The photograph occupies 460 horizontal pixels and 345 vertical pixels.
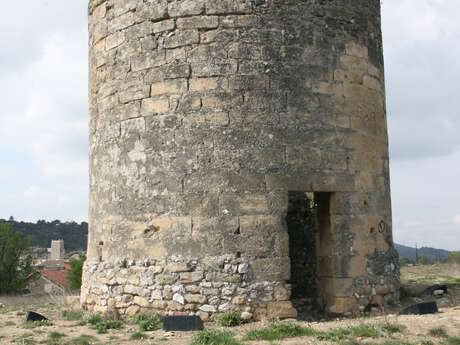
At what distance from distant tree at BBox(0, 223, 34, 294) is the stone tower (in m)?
19.9

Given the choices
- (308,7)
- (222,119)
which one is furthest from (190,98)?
(308,7)

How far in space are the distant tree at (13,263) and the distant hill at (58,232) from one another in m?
46.0

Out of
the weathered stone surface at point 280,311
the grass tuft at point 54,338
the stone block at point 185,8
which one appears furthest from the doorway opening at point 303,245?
the grass tuft at point 54,338

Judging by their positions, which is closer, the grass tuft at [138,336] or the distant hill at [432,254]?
the grass tuft at [138,336]

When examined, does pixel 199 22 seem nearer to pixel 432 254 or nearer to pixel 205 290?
pixel 205 290

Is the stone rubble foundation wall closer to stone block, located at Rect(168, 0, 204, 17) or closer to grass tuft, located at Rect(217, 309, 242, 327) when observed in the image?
grass tuft, located at Rect(217, 309, 242, 327)

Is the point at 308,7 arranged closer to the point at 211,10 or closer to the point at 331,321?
the point at 211,10

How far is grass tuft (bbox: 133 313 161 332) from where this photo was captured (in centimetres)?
642

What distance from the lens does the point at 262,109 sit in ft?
23.0

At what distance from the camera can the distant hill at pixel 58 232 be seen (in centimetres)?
7588

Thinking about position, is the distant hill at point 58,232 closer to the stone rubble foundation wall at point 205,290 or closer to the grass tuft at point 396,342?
the stone rubble foundation wall at point 205,290

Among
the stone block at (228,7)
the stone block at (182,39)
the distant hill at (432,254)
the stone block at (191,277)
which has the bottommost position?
the distant hill at (432,254)

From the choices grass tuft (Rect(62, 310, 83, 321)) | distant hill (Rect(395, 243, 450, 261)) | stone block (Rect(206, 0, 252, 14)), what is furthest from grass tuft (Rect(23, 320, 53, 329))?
distant hill (Rect(395, 243, 450, 261))

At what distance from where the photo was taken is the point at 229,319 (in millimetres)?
6496
